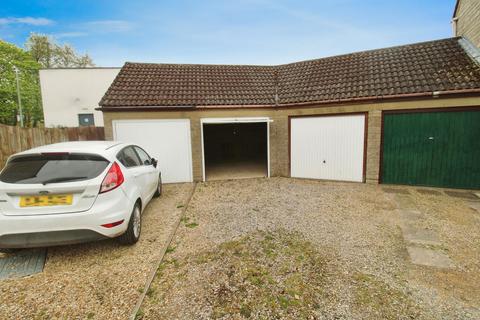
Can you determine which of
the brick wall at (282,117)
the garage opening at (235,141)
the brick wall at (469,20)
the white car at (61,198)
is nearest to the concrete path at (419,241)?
the brick wall at (282,117)

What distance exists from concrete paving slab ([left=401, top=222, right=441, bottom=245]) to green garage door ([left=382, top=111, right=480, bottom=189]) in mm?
3466

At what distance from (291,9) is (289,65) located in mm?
2700

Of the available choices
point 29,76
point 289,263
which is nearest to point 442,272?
point 289,263

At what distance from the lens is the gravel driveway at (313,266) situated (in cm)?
240

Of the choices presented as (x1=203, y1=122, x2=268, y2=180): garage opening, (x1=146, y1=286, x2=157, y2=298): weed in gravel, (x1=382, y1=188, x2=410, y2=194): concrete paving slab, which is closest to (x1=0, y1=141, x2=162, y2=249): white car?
(x1=146, y1=286, x2=157, y2=298): weed in gravel

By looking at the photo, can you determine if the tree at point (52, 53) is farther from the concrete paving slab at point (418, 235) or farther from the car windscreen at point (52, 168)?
the concrete paving slab at point (418, 235)

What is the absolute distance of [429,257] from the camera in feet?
11.2

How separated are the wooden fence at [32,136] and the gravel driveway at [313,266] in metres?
6.79

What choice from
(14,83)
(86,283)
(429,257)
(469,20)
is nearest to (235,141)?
(469,20)

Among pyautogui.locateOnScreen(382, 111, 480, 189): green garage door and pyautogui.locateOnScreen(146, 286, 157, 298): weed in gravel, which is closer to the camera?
pyautogui.locateOnScreen(146, 286, 157, 298): weed in gravel

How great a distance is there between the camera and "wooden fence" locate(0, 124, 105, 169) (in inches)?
296

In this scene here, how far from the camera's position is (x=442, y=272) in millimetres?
3037

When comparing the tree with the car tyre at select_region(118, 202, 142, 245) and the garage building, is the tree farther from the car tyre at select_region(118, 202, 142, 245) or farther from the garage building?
the car tyre at select_region(118, 202, 142, 245)

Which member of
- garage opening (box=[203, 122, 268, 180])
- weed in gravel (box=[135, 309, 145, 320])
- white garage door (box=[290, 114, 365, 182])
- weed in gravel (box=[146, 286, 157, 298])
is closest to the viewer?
weed in gravel (box=[135, 309, 145, 320])
